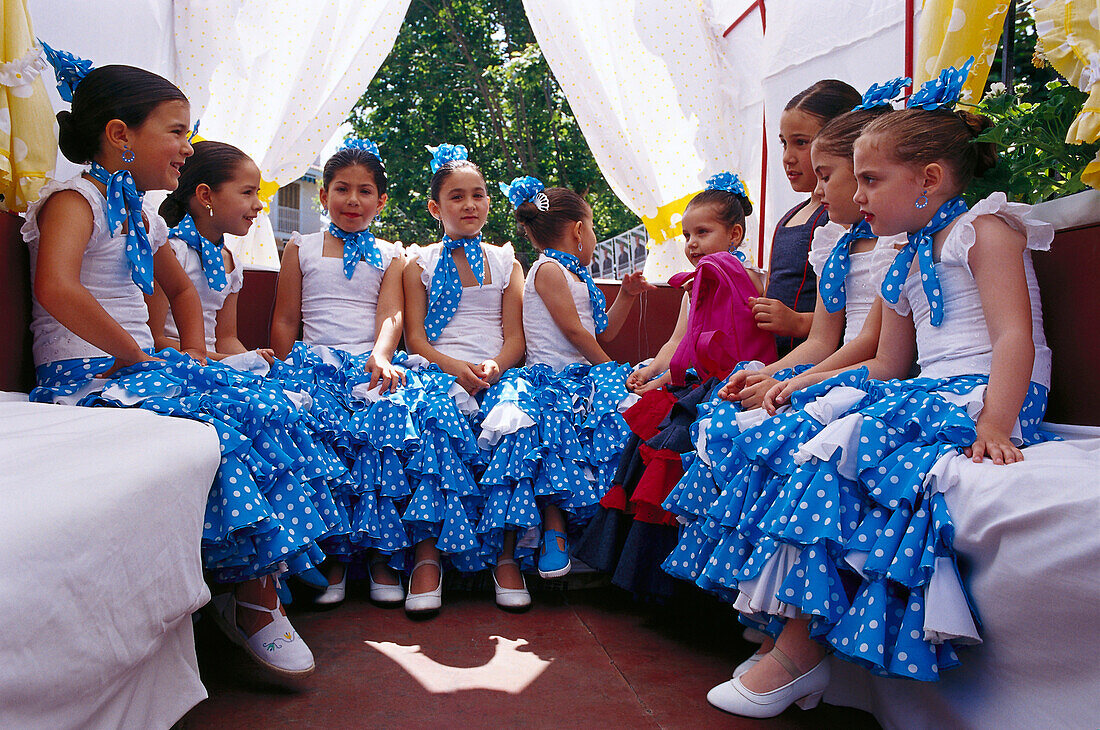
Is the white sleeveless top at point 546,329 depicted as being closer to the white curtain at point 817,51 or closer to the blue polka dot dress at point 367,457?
the blue polka dot dress at point 367,457

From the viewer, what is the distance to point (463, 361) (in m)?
2.54

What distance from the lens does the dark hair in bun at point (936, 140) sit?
154cm

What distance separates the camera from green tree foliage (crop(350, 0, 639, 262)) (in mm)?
11016

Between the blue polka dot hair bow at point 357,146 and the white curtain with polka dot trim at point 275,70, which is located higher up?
the white curtain with polka dot trim at point 275,70

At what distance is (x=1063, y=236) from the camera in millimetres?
1536

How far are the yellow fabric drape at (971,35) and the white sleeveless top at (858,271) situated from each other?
1.59 ft

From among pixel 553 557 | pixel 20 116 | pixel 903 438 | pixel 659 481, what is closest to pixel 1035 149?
pixel 903 438

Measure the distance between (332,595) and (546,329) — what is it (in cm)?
108

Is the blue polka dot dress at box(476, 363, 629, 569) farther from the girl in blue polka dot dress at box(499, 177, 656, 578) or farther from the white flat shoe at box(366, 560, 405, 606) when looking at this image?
the white flat shoe at box(366, 560, 405, 606)

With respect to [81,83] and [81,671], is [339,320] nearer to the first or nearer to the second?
[81,83]

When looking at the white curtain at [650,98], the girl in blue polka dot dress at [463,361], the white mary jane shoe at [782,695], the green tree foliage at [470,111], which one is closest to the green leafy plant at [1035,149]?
the white mary jane shoe at [782,695]

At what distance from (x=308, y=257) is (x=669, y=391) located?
1316 mm

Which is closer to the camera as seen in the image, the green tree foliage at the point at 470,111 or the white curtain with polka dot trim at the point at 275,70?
the white curtain with polka dot trim at the point at 275,70

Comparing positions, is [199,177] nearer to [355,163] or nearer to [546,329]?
[355,163]
